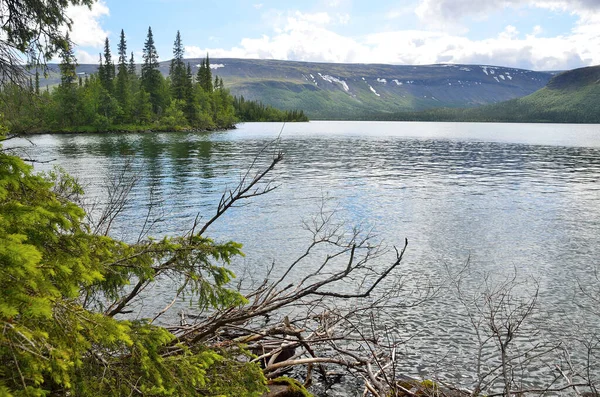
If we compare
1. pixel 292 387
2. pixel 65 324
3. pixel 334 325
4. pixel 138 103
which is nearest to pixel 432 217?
pixel 334 325

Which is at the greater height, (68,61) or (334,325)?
(68,61)

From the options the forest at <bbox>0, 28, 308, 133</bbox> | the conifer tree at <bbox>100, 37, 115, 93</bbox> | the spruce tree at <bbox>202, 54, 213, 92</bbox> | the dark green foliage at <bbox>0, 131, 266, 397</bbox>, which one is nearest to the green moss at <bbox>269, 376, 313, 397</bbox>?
the dark green foliage at <bbox>0, 131, 266, 397</bbox>

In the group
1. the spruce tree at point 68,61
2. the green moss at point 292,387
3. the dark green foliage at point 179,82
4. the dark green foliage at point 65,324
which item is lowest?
the green moss at point 292,387

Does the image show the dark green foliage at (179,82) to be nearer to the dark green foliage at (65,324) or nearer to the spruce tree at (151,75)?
the spruce tree at (151,75)

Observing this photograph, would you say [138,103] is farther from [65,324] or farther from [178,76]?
[65,324]

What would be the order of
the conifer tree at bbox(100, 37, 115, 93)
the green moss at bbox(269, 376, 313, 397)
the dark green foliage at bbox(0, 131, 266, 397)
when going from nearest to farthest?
the dark green foliage at bbox(0, 131, 266, 397)
the green moss at bbox(269, 376, 313, 397)
the conifer tree at bbox(100, 37, 115, 93)

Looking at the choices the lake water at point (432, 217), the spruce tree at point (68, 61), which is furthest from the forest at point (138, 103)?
the spruce tree at point (68, 61)

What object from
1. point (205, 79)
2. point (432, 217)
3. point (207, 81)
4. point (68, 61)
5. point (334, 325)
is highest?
point (205, 79)

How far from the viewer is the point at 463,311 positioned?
12.4 metres

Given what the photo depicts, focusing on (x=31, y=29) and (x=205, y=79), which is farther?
(x=205, y=79)

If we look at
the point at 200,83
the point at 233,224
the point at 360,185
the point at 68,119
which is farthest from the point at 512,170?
the point at 200,83

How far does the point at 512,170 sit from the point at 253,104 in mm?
141685

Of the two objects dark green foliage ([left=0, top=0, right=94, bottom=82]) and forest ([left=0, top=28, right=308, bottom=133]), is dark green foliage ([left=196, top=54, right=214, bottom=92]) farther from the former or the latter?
dark green foliage ([left=0, top=0, right=94, bottom=82])

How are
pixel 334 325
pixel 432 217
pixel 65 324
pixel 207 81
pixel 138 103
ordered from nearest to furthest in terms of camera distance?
pixel 65 324, pixel 334 325, pixel 432 217, pixel 138 103, pixel 207 81
